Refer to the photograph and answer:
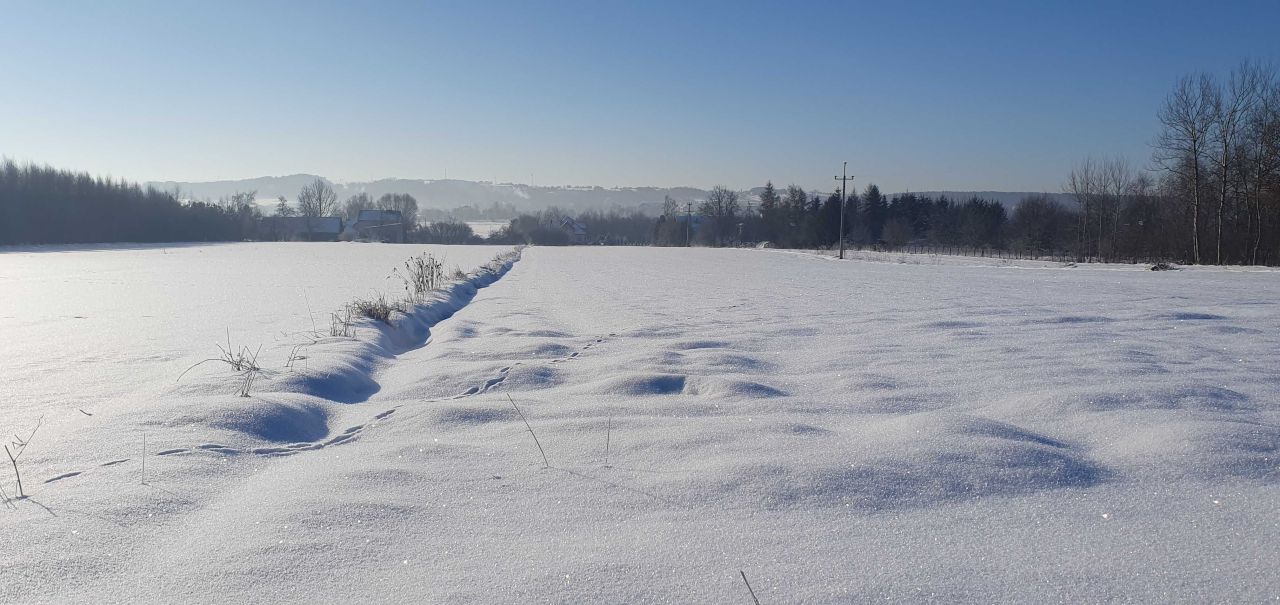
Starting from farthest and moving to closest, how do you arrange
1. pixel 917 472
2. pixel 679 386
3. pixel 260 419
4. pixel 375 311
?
pixel 375 311
pixel 679 386
pixel 260 419
pixel 917 472

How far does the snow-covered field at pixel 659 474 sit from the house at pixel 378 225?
87326 millimetres

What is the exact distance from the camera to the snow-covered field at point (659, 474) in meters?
2.00

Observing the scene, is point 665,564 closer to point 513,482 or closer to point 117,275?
point 513,482

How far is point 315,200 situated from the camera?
109 meters

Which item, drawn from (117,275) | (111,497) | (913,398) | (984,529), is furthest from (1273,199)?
(117,275)

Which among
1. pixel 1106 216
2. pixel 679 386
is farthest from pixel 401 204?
pixel 679 386

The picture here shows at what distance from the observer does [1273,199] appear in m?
26.0

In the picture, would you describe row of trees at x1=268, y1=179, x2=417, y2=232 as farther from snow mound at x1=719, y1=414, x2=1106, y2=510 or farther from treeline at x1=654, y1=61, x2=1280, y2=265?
snow mound at x1=719, y1=414, x2=1106, y2=510

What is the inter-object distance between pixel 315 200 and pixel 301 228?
15009 mm

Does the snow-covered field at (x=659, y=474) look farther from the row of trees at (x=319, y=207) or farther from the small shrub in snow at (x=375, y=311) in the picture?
the row of trees at (x=319, y=207)

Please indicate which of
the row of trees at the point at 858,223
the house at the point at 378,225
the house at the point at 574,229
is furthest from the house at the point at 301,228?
the row of trees at the point at 858,223

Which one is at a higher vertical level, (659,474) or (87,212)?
(87,212)

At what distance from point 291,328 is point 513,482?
5.80m

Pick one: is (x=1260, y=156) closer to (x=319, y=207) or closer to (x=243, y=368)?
(x=243, y=368)
